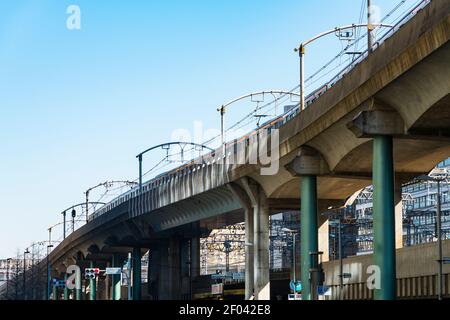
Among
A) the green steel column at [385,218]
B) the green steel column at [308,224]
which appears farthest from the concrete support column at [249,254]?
the green steel column at [385,218]

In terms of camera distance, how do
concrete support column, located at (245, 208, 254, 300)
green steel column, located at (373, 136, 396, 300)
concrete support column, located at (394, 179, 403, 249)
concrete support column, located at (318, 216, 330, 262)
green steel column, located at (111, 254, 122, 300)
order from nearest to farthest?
green steel column, located at (373, 136, 396, 300)
concrete support column, located at (394, 179, 403, 249)
concrete support column, located at (245, 208, 254, 300)
concrete support column, located at (318, 216, 330, 262)
green steel column, located at (111, 254, 122, 300)

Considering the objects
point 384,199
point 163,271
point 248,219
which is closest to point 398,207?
point 248,219

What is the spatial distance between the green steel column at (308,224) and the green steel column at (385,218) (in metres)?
15.5

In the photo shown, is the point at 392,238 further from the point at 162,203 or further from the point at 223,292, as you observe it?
the point at 223,292

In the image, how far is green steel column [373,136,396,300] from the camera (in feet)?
149

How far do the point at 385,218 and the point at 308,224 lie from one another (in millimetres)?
16860

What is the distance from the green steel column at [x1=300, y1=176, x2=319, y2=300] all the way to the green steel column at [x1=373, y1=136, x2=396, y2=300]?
1554cm

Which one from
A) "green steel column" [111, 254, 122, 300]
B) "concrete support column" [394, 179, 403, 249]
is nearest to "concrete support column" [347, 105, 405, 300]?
"concrete support column" [394, 179, 403, 249]

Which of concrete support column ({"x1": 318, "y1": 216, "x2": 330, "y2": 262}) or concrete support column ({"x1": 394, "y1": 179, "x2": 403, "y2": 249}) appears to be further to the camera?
concrete support column ({"x1": 318, "y1": 216, "x2": 330, "y2": 262})

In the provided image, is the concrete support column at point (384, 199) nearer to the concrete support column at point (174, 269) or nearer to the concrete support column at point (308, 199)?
the concrete support column at point (308, 199)

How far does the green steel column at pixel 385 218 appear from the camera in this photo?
45.3m

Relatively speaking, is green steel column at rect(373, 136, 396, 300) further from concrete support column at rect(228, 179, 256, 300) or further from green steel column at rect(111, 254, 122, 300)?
green steel column at rect(111, 254, 122, 300)
